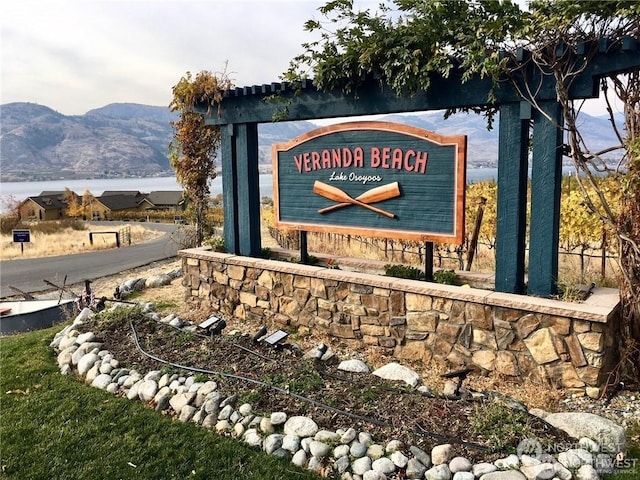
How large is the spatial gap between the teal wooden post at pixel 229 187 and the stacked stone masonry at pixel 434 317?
0.31m

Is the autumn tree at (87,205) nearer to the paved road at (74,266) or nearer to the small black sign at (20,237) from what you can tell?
the paved road at (74,266)

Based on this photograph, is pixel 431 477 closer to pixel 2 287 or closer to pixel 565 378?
pixel 565 378

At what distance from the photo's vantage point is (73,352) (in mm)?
5117

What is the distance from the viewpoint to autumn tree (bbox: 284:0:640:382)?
3968 mm

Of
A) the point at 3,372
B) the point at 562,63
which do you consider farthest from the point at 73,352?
the point at 562,63

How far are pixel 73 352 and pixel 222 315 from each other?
2219mm

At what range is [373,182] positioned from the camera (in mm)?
5582

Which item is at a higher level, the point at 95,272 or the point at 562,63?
the point at 562,63

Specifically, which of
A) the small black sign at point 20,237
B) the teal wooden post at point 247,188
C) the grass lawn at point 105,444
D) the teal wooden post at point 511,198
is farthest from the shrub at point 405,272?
the small black sign at point 20,237

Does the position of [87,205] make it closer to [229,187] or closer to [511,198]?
[229,187]

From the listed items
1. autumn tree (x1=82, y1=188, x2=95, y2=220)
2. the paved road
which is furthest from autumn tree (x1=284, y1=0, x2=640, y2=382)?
autumn tree (x1=82, y1=188, x2=95, y2=220)

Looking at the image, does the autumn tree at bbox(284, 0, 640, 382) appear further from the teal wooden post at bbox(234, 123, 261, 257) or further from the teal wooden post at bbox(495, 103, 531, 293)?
the teal wooden post at bbox(234, 123, 261, 257)

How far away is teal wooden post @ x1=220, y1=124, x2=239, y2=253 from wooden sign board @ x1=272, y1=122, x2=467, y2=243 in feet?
2.65

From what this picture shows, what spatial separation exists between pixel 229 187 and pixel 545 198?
14.3ft
